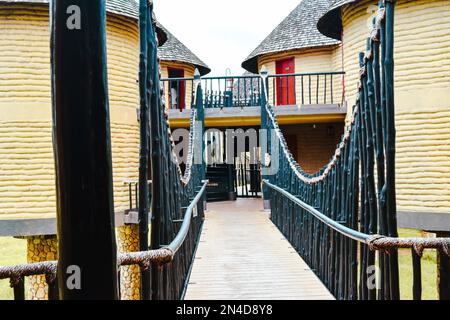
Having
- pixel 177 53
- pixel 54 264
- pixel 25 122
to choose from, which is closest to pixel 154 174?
pixel 54 264

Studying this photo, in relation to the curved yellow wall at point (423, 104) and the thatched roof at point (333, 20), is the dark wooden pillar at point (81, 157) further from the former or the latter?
the thatched roof at point (333, 20)

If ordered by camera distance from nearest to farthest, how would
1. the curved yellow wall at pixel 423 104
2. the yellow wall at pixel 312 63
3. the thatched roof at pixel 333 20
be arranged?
the curved yellow wall at pixel 423 104, the thatched roof at pixel 333 20, the yellow wall at pixel 312 63

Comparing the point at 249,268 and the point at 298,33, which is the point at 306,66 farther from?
the point at 249,268

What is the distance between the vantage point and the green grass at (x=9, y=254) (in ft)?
65.6

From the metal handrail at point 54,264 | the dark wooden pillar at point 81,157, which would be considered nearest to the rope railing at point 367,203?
the metal handrail at point 54,264

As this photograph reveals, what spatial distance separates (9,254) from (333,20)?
761 inches

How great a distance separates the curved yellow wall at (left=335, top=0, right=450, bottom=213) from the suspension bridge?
11.5ft

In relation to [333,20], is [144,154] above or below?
below

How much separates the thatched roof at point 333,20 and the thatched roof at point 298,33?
199 centimetres

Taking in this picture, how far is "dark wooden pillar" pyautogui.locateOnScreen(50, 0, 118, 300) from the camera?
4.61ft

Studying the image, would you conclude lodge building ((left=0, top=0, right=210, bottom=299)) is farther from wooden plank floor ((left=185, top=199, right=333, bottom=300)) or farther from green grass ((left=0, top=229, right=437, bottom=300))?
green grass ((left=0, top=229, right=437, bottom=300))

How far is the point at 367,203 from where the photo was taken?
3.84 metres

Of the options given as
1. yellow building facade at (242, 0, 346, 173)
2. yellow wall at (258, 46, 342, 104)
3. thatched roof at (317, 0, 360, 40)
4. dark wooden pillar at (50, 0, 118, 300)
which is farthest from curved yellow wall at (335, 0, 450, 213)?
dark wooden pillar at (50, 0, 118, 300)

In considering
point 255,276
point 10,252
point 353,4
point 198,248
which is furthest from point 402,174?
point 10,252
